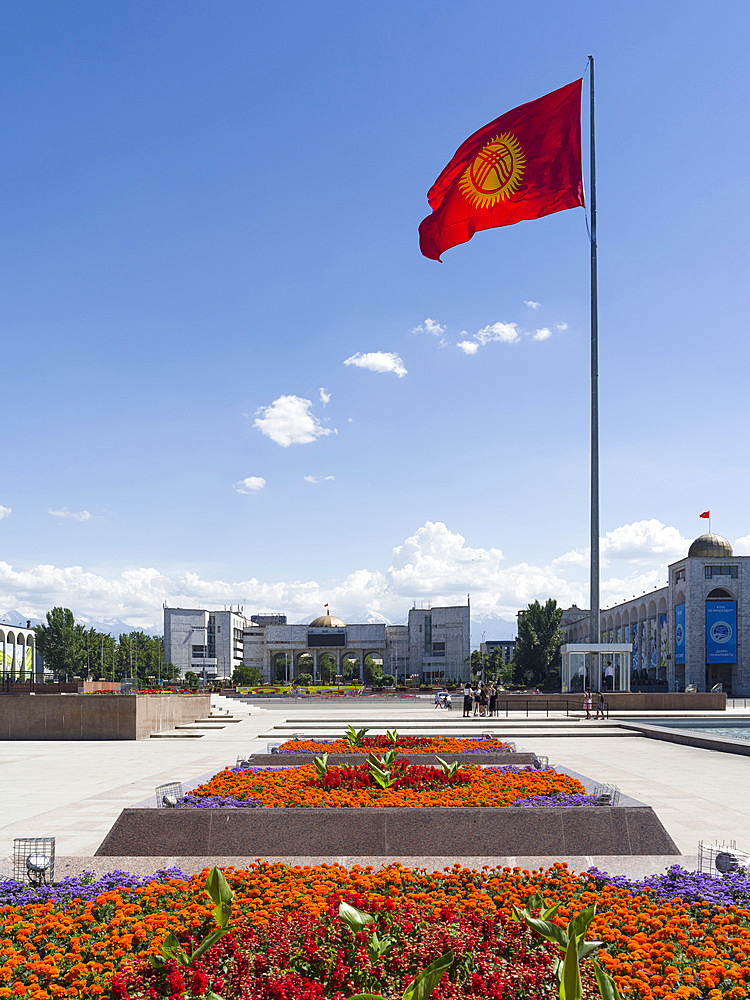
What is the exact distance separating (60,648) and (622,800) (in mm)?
72536

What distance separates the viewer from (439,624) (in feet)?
344

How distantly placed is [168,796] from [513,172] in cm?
A: 1452

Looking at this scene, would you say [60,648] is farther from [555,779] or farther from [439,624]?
[555,779]

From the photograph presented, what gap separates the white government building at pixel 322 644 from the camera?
342ft

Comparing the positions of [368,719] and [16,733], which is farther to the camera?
[368,719]

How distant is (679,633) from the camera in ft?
201

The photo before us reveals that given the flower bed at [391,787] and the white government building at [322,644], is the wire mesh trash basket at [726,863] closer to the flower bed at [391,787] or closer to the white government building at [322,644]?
the flower bed at [391,787]

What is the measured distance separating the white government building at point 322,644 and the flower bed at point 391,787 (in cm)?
8931

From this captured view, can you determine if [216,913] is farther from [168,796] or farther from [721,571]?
[721,571]

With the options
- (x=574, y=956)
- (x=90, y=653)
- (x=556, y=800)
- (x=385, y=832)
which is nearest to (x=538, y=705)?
(x=556, y=800)

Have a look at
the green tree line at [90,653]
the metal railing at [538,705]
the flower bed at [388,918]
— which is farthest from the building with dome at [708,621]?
the flower bed at [388,918]

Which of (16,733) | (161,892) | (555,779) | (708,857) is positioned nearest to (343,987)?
(161,892)

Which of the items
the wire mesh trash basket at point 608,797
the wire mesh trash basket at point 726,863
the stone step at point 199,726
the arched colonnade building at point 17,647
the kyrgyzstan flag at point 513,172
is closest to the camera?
the wire mesh trash basket at point 726,863

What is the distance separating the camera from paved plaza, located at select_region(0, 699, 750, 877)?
8.06 meters
